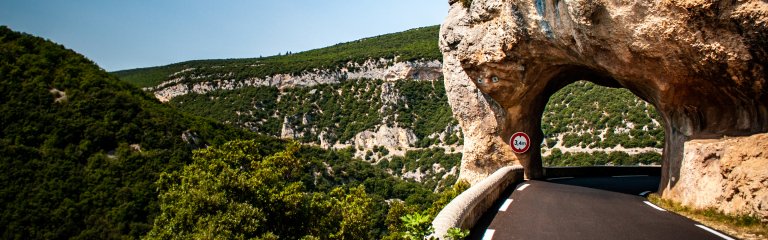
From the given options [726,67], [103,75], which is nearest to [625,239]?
[726,67]

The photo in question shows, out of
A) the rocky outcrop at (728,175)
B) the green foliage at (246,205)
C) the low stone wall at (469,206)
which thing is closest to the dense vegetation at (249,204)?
the green foliage at (246,205)

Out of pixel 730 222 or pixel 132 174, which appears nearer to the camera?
pixel 730 222

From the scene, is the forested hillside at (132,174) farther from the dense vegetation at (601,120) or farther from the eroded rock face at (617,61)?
the dense vegetation at (601,120)

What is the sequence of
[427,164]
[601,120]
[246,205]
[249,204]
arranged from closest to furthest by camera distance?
[246,205] < [249,204] < [601,120] < [427,164]

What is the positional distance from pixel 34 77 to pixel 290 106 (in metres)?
51.9

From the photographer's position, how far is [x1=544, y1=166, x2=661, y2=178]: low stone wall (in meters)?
23.9

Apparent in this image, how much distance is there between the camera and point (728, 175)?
979cm

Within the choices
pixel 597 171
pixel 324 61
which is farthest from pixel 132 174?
pixel 324 61

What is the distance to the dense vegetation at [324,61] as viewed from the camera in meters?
89.0

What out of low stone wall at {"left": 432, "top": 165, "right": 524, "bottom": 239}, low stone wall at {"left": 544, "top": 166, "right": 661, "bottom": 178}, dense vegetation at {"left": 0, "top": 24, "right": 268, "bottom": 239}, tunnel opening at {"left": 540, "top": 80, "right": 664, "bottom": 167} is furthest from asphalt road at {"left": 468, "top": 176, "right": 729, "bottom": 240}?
tunnel opening at {"left": 540, "top": 80, "right": 664, "bottom": 167}

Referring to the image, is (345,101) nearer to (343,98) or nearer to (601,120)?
(343,98)

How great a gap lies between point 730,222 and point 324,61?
8822 cm

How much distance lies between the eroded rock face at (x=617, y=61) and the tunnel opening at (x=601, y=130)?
69.0 feet

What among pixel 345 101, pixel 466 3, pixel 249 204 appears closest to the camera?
pixel 249 204
